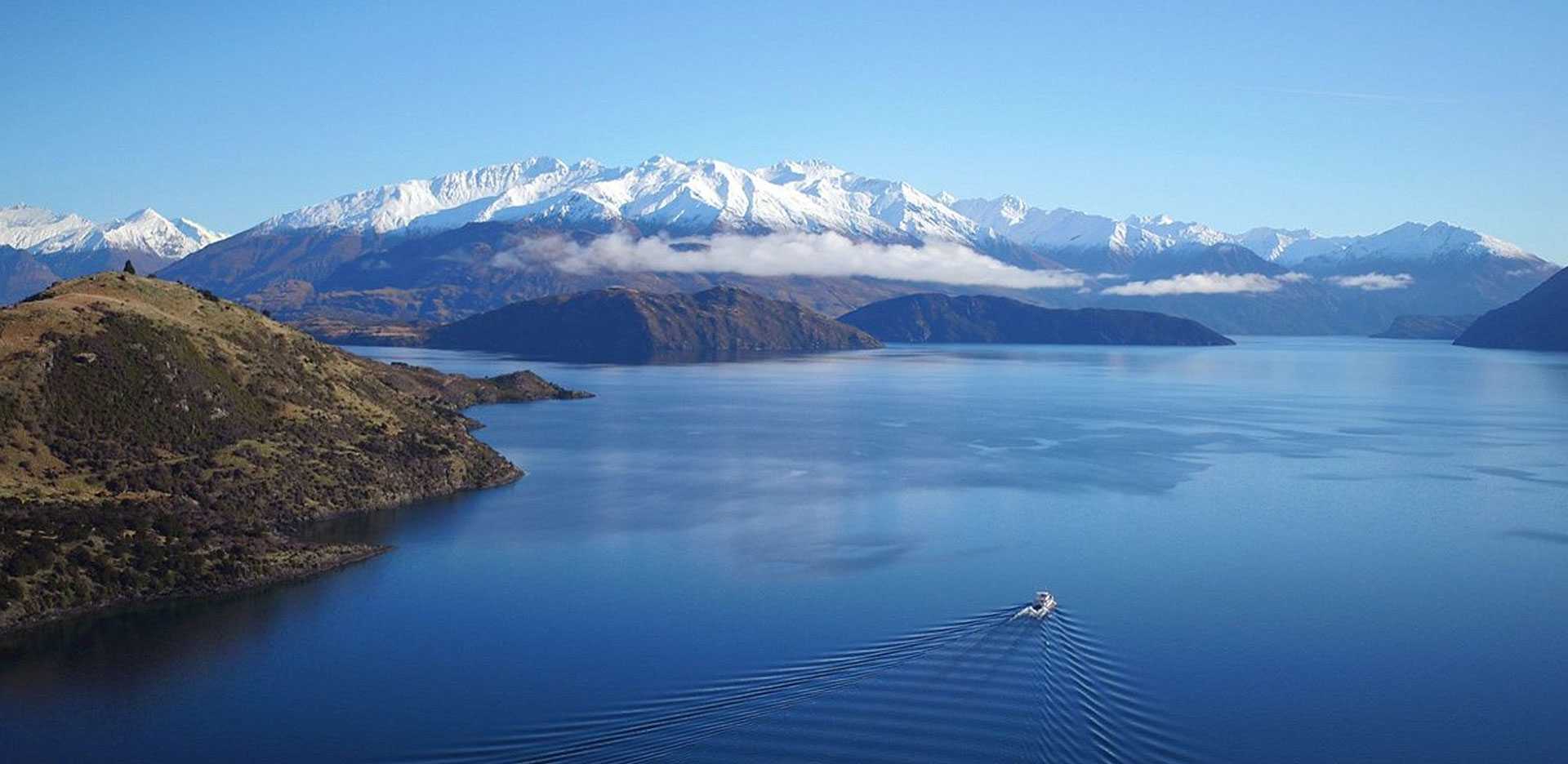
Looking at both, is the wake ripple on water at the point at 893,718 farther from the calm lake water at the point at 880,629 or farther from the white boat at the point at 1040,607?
the white boat at the point at 1040,607

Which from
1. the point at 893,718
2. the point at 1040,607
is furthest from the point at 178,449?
the point at 893,718

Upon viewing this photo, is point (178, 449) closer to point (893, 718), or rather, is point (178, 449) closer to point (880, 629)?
point (880, 629)

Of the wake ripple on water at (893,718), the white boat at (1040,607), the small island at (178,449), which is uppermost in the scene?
the small island at (178,449)

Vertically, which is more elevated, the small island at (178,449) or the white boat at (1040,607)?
the small island at (178,449)

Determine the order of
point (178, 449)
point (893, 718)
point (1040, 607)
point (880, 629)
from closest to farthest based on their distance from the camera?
1. point (893, 718)
2. point (880, 629)
3. point (1040, 607)
4. point (178, 449)

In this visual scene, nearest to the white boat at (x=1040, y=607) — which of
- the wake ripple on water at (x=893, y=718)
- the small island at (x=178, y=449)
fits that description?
the wake ripple on water at (x=893, y=718)

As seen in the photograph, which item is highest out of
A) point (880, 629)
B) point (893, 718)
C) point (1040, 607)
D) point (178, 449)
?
point (178, 449)
